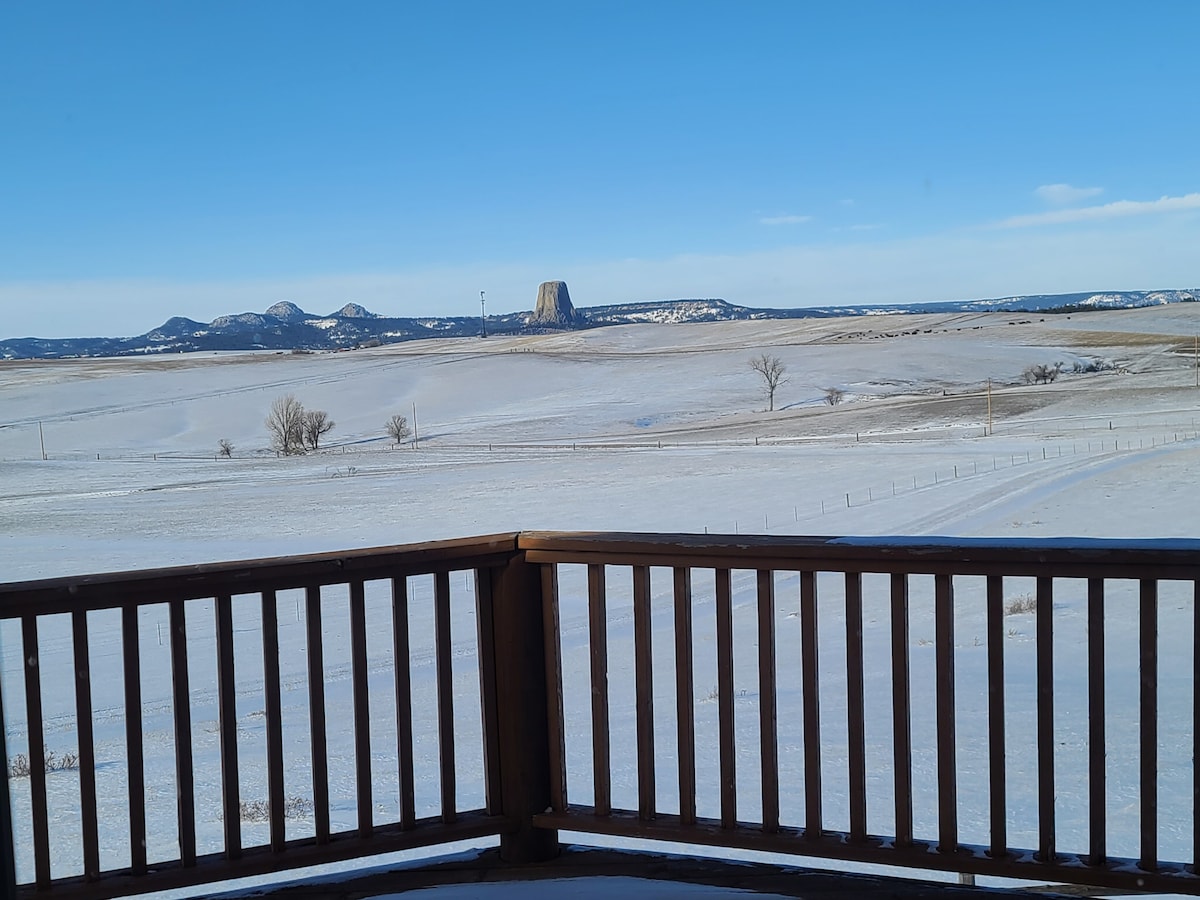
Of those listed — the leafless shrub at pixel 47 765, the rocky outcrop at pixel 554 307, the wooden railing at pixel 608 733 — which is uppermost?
the rocky outcrop at pixel 554 307

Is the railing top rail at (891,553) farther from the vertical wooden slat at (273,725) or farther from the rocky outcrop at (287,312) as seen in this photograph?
the rocky outcrop at (287,312)

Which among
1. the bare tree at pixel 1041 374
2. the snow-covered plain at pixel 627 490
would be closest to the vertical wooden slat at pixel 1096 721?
the snow-covered plain at pixel 627 490

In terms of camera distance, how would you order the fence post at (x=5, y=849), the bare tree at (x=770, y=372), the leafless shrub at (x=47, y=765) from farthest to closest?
the bare tree at (x=770, y=372) < the leafless shrub at (x=47, y=765) < the fence post at (x=5, y=849)

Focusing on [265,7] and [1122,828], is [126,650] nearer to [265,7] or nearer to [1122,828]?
[1122,828]

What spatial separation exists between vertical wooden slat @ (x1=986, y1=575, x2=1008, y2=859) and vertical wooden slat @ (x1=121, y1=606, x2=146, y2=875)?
207 cm

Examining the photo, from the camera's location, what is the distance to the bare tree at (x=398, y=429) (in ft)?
145

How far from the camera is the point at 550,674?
116 inches

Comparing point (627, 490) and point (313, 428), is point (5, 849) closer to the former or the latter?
point (627, 490)

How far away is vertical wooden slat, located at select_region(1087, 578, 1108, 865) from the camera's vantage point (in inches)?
95.6

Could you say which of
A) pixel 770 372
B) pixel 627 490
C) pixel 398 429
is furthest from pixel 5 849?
pixel 770 372

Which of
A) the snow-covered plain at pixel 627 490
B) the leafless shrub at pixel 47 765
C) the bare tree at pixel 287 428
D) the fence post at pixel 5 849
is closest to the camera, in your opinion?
the fence post at pixel 5 849

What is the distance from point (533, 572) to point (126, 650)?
106 centimetres

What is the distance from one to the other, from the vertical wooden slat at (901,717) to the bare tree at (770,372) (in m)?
45.5

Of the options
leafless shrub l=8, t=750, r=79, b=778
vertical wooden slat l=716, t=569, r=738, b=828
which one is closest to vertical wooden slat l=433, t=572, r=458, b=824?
vertical wooden slat l=716, t=569, r=738, b=828
